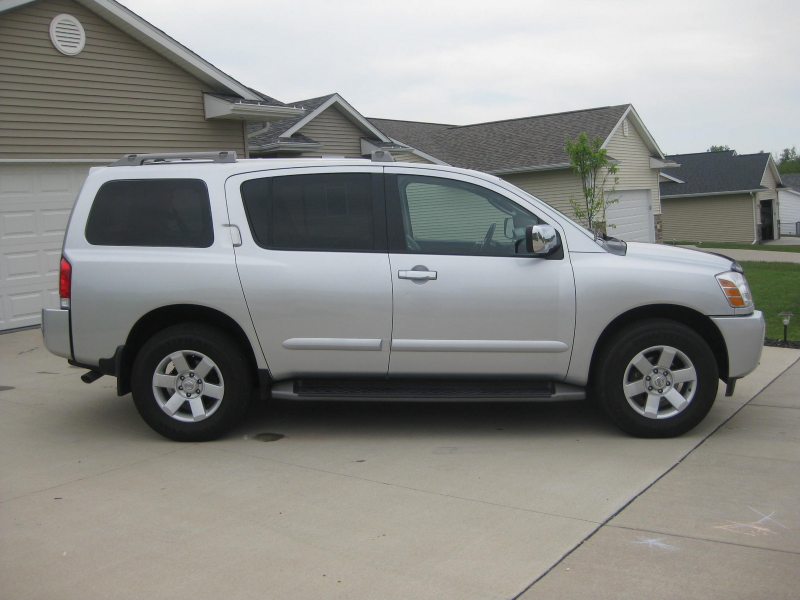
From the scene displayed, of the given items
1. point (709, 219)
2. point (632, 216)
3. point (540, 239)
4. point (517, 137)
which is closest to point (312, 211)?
point (540, 239)

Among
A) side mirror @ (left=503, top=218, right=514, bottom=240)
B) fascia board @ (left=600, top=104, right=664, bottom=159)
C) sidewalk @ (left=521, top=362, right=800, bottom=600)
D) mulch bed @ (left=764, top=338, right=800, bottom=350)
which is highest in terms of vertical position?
fascia board @ (left=600, top=104, right=664, bottom=159)

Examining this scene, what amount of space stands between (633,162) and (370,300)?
948 inches

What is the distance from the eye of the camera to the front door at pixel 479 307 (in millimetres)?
5293

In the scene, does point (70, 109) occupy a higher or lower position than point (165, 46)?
lower

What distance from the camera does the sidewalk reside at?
3338 millimetres

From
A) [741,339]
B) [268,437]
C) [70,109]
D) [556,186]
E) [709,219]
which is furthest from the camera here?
[709,219]

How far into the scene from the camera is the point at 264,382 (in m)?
5.48

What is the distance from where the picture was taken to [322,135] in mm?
18781

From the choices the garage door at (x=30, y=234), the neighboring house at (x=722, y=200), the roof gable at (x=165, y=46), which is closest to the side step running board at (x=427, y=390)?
the garage door at (x=30, y=234)

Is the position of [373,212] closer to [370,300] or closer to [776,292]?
[370,300]

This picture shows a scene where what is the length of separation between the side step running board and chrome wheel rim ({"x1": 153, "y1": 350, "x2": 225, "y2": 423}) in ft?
1.42

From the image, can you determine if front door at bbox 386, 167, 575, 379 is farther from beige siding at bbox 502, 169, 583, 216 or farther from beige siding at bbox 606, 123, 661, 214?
beige siding at bbox 606, 123, 661, 214

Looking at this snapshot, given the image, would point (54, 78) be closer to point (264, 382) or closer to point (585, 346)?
point (264, 382)

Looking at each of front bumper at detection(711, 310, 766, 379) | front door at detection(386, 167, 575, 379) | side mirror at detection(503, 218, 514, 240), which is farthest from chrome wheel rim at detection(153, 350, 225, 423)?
front bumper at detection(711, 310, 766, 379)
